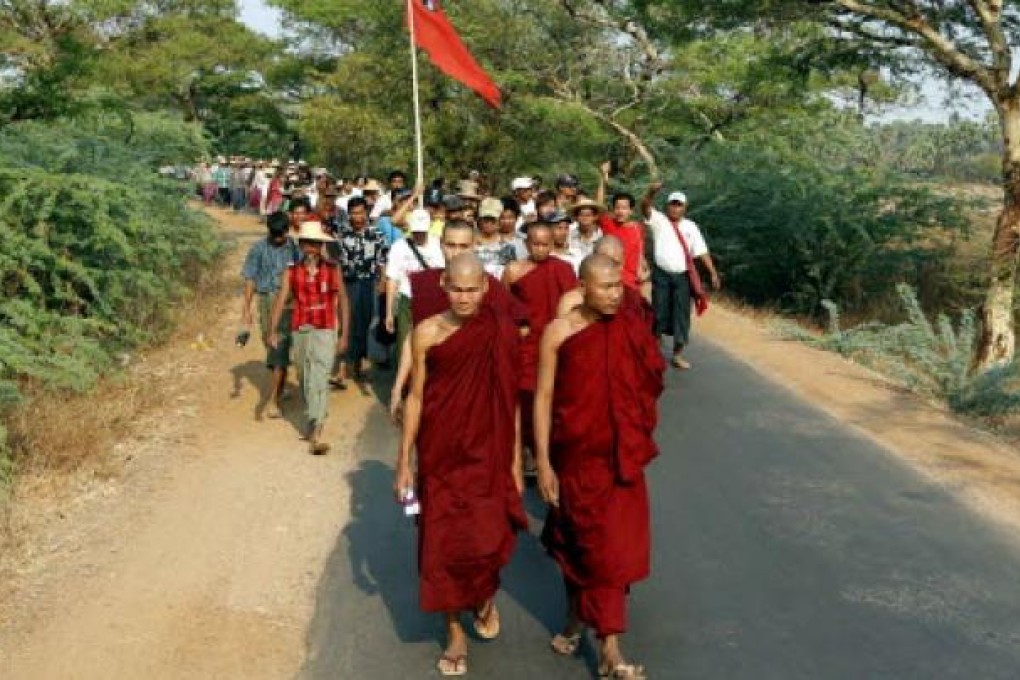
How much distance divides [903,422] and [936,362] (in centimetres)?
210

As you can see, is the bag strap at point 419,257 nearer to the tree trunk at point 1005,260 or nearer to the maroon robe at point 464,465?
the maroon robe at point 464,465

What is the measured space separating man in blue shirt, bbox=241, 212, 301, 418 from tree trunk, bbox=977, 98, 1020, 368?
792cm

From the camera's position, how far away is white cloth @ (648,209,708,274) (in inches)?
406

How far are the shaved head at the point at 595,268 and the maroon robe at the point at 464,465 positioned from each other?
0.44m

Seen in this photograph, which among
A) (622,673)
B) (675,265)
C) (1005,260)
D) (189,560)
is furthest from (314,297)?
(1005,260)

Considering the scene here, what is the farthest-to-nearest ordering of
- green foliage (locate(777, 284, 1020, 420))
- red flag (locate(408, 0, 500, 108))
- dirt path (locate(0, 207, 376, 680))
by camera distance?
red flag (locate(408, 0, 500, 108)) → green foliage (locate(777, 284, 1020, 420)) → dirt path (locate(0, 207, 376, 680))

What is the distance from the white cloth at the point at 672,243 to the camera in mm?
10305

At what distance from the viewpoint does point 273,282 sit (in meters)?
9.09

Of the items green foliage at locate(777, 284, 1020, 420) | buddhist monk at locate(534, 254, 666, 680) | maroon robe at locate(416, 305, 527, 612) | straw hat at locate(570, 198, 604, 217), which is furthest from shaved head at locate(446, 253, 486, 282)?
green foliage at locate(777, 284, 1020, 420)

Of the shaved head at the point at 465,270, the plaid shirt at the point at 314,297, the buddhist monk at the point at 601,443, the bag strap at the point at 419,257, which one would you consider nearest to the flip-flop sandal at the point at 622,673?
the buddhist monk at the point at 601,443

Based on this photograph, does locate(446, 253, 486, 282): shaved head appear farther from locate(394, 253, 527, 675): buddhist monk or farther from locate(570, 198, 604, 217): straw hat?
locate(570, 198, 604, 217): straw hat

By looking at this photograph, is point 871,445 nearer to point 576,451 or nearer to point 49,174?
point 576,451

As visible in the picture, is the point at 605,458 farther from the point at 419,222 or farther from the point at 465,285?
the point at 419,222

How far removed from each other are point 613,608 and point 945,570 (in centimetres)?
224
